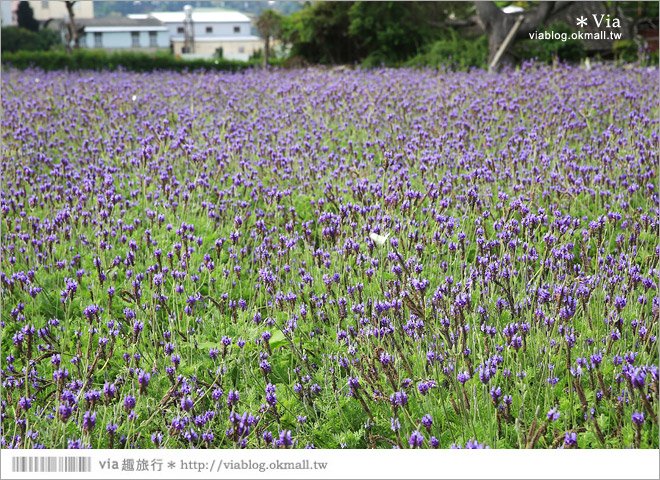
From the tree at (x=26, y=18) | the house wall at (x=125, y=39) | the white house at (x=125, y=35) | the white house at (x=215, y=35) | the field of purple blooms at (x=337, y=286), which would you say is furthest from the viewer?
the house wall at (x=125, y=39)

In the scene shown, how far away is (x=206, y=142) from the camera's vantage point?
5.84 meters

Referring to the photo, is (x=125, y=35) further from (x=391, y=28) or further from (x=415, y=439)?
(x=415, y=439)

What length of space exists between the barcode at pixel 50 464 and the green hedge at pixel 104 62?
14576 mm

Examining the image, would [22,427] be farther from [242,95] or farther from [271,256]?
[242,95]

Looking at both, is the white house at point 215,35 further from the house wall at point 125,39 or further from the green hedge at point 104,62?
the house wall at point 125,39

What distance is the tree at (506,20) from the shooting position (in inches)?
445

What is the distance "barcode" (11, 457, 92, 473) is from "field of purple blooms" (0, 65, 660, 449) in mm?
199

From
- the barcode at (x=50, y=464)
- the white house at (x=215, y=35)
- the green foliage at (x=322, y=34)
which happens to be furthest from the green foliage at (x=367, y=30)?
the barcode at (x=50, y=464)

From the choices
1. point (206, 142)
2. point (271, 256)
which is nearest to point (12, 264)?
point (271, 256)

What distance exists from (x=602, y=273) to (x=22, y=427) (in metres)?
2.46

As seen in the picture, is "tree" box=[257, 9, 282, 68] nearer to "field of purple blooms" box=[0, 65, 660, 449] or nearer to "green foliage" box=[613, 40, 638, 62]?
"green foliage" box=[613, 40, 638, 62]

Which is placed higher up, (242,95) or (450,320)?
(242,95)

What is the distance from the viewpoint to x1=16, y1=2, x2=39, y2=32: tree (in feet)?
78.9

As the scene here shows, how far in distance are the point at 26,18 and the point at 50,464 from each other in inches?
1108
